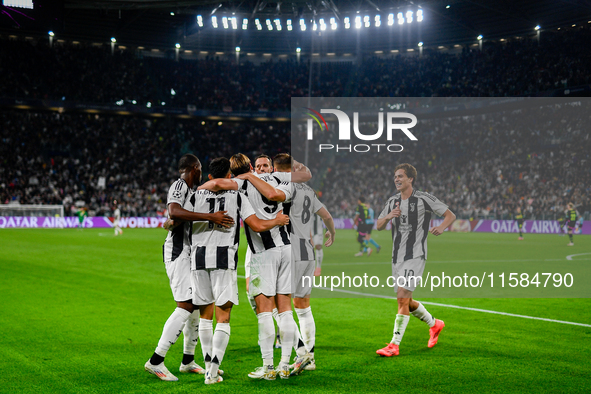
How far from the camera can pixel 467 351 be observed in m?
7.12

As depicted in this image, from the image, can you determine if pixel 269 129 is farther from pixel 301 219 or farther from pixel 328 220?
pixel 301 219

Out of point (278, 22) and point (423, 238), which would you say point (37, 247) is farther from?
point (278, 22)

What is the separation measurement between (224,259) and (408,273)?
264 cm

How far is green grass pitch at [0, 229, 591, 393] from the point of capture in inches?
219

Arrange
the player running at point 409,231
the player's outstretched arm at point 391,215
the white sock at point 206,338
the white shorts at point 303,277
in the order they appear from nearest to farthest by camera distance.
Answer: the white sock at point 206,338 → the white shorts at point 303,277 → the player running at point 409,231 → the player's outstretched arm at point 391,215

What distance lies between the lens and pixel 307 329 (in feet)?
21.0

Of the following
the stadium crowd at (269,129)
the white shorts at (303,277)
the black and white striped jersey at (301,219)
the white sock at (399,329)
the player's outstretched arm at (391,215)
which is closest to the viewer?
the white shorts at (303,277)

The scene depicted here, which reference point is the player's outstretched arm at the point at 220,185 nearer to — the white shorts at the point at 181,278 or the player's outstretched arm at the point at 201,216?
the player's outstretched arm at the point at 201,216

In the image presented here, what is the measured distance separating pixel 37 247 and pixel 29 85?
27.0 m

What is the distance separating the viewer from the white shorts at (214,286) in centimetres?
556

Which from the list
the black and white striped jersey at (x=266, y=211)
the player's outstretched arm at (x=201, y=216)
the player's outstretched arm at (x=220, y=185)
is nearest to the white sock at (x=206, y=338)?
the black and white striped jersey at (x=266, y=211)

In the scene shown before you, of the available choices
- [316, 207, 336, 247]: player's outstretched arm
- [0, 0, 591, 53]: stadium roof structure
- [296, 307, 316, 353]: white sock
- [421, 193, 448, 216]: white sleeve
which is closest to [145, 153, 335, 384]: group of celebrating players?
[296, 307, 316, 353]: white sock

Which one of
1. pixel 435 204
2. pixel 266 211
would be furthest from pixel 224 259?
pixel 435 204

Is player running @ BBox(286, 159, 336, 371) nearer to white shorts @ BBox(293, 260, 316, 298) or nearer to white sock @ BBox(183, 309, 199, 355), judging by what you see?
white shorts @ BBox(293, 260, 316, 298)
